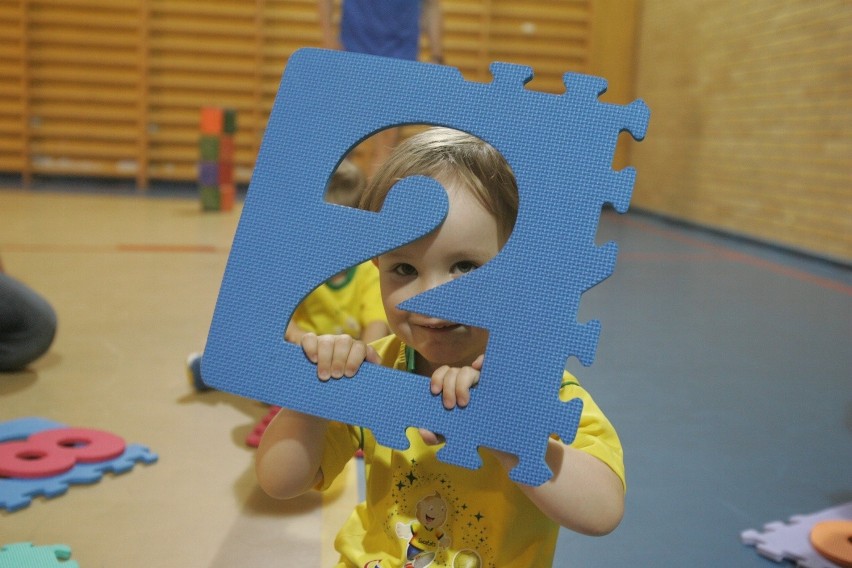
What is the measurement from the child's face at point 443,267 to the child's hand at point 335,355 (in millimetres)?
79

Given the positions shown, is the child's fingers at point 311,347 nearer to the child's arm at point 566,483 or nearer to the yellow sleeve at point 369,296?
the child's arm at point 566,483

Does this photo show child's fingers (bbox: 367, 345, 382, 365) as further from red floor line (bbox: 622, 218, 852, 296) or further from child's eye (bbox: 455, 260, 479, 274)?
red floor line (bbox: 622, 218, 852, 296)

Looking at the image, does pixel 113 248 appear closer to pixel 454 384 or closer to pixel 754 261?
pixel 754 261

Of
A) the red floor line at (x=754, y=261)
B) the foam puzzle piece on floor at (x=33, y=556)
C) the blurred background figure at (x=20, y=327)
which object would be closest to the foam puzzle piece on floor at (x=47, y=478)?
the foam puzzle piece on floor at (x=33, y=556)

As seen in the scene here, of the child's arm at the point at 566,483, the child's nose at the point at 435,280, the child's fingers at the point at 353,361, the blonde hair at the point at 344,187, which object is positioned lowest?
the child's arm at the point at 566,483

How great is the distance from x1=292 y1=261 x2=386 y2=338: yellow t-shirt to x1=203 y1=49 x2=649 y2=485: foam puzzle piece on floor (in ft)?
3.70

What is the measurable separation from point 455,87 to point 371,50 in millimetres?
2732

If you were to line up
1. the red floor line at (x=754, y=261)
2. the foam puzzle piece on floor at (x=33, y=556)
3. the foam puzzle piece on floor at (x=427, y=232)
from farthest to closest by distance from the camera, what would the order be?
1. the red floor line at (x=754, y=261)
2. the foam puzzle piece on floor at (x=33, y=556)
3. the foam puzzle piece on floor at (x=427, y=232)

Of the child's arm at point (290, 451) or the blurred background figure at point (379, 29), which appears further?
the blurred background figure at point (379, 29)

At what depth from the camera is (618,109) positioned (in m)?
0.74

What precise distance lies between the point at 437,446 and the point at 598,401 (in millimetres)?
1174

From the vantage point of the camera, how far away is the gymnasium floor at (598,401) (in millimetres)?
1314

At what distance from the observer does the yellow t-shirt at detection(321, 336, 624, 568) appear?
0.89 m

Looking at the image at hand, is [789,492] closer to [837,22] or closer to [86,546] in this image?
[86,546]
